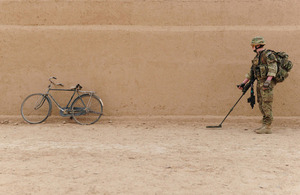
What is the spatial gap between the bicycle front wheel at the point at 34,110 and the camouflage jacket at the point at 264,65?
190 inches

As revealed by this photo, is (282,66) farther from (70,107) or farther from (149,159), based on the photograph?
(70,107)

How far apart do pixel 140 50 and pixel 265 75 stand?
9.67 feet

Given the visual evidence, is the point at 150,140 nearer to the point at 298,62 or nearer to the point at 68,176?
the point at 68,176

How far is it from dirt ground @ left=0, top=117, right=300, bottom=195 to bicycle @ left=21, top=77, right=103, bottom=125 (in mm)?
282

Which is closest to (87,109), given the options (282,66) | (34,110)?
(34,110)

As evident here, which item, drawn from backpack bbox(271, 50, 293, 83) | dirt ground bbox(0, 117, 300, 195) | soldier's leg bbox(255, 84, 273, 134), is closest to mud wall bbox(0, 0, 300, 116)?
dirt ground bbox(0, 117, 300, 195)

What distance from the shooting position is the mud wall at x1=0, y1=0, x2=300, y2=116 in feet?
24.7

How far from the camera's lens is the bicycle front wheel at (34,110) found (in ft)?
24.7

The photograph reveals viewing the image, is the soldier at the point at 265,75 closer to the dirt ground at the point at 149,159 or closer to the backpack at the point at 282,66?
the backpack at the point at 282,66

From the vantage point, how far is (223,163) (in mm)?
4367

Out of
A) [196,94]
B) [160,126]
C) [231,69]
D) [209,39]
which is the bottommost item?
[160,126]

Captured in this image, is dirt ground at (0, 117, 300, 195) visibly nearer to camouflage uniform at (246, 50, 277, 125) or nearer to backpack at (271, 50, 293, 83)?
camouflage uniform at (246, 50, 277, 125)

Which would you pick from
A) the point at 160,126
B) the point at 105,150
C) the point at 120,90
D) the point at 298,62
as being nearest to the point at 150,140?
the point at 105,150

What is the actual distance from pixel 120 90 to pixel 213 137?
2647 mm
